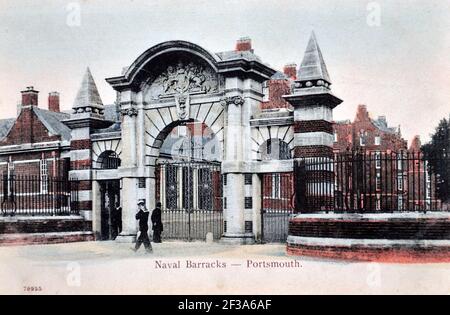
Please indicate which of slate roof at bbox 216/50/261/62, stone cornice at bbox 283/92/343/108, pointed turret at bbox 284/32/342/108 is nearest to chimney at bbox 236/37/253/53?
slate roof at bbox 216/50/261/62

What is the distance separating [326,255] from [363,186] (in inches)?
75.2

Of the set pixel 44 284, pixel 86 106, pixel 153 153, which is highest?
pixel 86 106

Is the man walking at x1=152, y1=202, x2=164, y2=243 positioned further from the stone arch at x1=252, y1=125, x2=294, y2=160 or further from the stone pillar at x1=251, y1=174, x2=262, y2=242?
the stone arch at x1=252, y1=125, x2=294, y2=160

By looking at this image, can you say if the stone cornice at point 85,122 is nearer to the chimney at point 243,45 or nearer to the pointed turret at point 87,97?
the pointed turret at point 87,97

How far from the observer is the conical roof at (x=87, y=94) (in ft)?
70.6

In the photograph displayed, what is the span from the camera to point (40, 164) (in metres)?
29.7

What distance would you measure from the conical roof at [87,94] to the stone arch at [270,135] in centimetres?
639

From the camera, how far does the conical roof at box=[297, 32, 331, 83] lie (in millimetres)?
17203

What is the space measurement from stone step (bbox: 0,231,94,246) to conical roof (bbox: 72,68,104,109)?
14.9 ft

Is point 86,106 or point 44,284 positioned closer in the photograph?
point 44,284

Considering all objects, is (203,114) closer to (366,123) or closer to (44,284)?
(44,284)

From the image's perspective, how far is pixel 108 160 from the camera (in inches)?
875

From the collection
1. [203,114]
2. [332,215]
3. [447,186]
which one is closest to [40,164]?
[203,114]

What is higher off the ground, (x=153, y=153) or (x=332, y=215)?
(x=153, y=153)
